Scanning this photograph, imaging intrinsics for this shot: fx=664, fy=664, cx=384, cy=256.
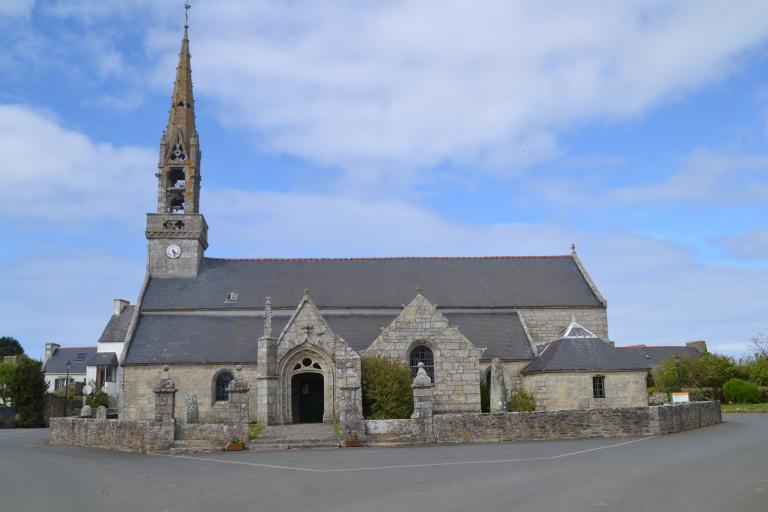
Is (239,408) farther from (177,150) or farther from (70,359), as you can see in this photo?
(70,359)

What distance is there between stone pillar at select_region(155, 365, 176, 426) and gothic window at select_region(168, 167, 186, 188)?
732 inches

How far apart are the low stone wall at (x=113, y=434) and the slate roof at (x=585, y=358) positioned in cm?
1629

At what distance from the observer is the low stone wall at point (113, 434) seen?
2178 centimetres

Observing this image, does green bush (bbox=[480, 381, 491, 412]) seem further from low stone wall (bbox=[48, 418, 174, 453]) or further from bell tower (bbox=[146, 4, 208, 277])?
bell tower (bbox=[146, 4, 208, 277])

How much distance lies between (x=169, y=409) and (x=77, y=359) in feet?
185

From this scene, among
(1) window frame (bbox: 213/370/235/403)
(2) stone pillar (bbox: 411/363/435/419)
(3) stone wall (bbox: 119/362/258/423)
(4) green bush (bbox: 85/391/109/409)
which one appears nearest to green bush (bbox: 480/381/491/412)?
(2) stone pillar (bbox: 411/363/435/419)

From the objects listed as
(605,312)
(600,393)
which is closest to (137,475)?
(600,393)

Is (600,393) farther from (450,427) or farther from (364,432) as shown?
(364,432)

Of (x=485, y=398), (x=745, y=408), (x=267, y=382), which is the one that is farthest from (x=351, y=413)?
(x=745, y=408)

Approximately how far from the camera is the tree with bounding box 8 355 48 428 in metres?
44.4

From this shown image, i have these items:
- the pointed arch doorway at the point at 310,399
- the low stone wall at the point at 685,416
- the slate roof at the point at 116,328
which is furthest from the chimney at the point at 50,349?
the low stone wall at the point at 685,416

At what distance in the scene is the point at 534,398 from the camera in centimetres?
2945

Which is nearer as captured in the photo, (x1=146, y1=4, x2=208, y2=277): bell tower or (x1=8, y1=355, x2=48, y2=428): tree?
(x1=146, y1=4, x2=208, y2=277): bell tower

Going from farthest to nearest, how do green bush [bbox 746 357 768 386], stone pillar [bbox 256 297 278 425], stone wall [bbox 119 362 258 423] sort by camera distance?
green bush [bbox 746 357 768 386] → stone wall [bbox 119 362 258 423] → stone pillar [bbox 256 297 278 425]
